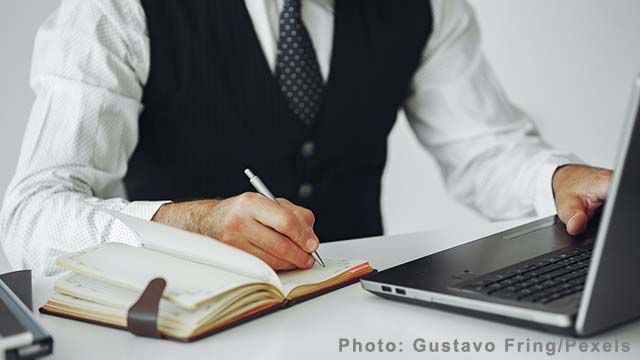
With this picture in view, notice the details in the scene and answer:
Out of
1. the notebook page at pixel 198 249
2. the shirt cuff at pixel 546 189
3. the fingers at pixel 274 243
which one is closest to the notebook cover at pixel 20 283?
the notebook page at pixel 198 249

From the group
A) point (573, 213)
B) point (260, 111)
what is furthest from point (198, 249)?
point (260, 111)

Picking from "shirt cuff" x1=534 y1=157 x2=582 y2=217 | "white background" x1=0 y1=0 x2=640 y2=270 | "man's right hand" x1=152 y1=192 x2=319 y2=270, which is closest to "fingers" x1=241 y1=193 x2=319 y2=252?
"man's right hand" x1=152 y1=192 x2=319 y2=270

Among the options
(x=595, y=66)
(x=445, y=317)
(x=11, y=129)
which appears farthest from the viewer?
(x=595, y=66)

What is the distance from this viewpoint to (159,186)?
1573 mm

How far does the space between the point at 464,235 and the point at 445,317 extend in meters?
0.40

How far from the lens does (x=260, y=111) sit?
152 cm

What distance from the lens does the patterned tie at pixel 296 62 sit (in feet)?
5.01

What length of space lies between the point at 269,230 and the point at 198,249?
9cm

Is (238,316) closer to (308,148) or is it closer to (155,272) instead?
(155,272)

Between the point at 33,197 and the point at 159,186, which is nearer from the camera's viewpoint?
the point at 33,197

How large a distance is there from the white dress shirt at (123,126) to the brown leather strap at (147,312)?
0.31m

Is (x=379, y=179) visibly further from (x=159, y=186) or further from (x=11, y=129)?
(x=11, y=129)

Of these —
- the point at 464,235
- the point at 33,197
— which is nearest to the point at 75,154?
the point at 33,197

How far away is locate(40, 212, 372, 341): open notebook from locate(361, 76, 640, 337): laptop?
4.5 inches
